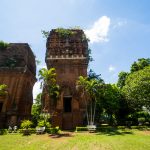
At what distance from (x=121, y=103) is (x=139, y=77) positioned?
17.0 feet

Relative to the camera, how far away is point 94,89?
26.6 meters

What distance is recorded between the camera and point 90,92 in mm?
26750

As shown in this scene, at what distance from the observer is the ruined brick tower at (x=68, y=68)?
28.3 m

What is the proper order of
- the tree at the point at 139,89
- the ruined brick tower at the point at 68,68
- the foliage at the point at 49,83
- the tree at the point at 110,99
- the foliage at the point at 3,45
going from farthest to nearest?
the foliage at the point at 3,45
the tree at the point at 110,99
the tree at the point at 139,89
the ruined brick tower at the point at 68,68
the foliage at the point at 49,83

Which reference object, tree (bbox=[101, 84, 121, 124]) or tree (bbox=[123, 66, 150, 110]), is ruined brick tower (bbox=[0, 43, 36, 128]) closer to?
tree (bbox=[101, 84, 121, 124])

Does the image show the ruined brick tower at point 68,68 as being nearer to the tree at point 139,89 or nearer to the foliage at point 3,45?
the tree at point 139,89

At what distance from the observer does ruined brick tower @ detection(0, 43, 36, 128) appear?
30.3 metres

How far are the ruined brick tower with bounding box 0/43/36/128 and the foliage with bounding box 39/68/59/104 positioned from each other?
19.9ft

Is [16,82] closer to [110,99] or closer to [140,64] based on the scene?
[110,99]

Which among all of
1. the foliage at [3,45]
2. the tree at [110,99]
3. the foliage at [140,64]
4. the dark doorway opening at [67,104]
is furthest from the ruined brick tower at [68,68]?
the foliage at [140,64]

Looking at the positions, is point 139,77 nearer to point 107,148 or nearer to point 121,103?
point 121,103

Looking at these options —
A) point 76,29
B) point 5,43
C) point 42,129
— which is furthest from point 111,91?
point 5,43

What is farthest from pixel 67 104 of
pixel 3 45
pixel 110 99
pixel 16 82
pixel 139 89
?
pixel 3 45

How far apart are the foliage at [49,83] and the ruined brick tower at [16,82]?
19.9 ft
